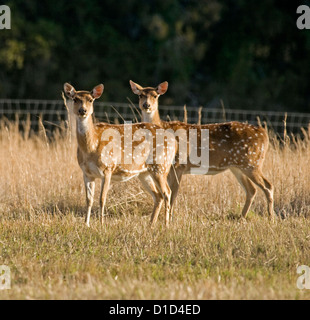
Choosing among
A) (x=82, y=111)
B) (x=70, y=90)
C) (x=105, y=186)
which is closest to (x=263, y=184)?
(x=105, y=186)

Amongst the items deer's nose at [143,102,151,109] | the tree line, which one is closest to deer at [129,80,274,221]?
deer's nose at [143,102,151,109]

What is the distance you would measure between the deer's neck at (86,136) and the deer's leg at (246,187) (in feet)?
6.71

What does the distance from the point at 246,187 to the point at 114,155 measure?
1.98m

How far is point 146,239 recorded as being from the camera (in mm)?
7004


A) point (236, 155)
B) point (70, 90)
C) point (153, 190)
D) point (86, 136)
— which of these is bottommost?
point (153, 190)

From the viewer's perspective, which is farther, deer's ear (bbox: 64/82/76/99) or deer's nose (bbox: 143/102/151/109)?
deer's nose (bbox: 143/102/151/109)

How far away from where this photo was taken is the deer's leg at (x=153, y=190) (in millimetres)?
8259

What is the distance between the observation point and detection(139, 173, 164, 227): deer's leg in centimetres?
826

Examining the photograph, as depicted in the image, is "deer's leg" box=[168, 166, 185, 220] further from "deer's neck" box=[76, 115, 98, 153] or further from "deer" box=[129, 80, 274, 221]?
"deer's neck" box=[76, 115, 98, 153]

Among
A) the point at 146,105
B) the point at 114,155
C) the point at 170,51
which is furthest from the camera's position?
the point at 170,51

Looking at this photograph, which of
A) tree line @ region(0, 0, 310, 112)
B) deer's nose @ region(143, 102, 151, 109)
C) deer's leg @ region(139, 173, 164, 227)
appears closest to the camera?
deer's leg @ region(139, 173, 164, 227)

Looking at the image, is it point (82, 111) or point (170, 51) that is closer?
point (82, 111)

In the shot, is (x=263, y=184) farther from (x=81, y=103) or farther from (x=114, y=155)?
(x=81, y=103)

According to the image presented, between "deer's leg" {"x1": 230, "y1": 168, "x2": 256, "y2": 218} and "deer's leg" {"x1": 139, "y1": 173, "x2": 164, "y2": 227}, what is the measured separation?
1.12 metres
